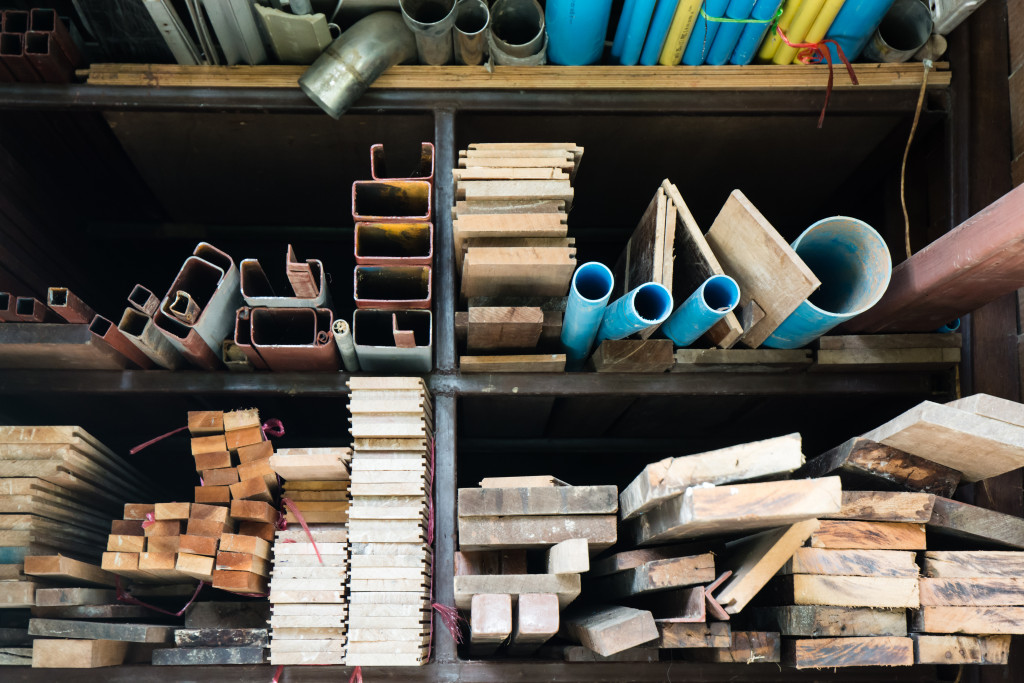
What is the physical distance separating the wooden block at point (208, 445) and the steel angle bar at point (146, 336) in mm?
393

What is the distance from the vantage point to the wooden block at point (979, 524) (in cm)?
270

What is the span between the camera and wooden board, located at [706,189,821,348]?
2881mm

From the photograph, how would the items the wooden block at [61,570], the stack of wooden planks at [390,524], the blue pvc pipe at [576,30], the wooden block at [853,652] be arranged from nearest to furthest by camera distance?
the wooden block at [853,652] → the stack of wooden planks at [390,524] → the wooden block at [61,570] → the blue pvc pipe at [576,30]

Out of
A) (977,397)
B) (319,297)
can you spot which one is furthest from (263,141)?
(977,397)

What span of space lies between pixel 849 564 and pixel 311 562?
2067 mm

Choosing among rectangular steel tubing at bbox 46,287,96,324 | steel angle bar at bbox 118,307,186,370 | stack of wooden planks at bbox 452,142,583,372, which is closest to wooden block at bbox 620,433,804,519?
stack of wooden planks at bbox 452,142,583,372

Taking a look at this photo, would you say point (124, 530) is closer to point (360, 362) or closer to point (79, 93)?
point (360, 362)

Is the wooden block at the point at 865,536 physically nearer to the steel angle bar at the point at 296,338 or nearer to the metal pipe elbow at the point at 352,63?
the steel angle bar at the point at 296,338

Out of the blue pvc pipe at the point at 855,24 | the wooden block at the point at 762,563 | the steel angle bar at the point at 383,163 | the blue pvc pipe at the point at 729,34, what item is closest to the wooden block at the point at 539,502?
the wooden block at the point at 762,563

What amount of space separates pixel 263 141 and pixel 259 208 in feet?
2.91

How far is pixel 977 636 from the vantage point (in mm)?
2564

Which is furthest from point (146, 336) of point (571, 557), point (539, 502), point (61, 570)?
point (571, 557)

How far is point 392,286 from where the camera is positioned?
3252 mm

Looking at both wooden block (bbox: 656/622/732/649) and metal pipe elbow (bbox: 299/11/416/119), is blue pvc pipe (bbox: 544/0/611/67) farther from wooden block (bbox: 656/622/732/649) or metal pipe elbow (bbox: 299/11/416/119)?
wooden block (bbox: 656/622/732/649)
